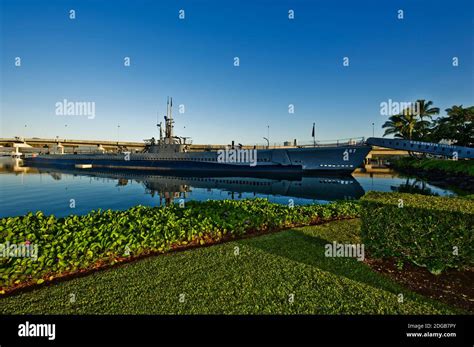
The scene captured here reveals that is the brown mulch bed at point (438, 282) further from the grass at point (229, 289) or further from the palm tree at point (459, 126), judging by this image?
the palm tree at point (459, 126)

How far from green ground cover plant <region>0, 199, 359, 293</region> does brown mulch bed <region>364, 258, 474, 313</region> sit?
194 inches

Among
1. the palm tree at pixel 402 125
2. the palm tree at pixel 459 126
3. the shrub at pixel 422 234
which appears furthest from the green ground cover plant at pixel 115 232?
the palm tree at pixel 402 125

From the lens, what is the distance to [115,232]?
6965 millimetres

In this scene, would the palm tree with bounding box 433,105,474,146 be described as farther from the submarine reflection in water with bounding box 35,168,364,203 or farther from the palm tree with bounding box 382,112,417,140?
the submarine reflection in water with bounding box 35,168,364,203

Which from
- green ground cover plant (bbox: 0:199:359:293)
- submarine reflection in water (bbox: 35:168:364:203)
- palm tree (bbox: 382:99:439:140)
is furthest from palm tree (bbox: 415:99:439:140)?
green ground cover plant (bbox: 0:199:359:293)

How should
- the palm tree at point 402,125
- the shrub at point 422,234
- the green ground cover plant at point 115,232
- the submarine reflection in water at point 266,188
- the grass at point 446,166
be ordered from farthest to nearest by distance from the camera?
the palm tree at point 402,125 → the grass at point 446,166 → the submarine reflection in water at point 266,188 → the shrub at point 422,234 → the green ground cover plant at point 115,232

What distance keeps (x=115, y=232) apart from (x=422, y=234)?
28.9 feet

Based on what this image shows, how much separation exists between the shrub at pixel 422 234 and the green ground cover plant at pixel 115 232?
4.51m

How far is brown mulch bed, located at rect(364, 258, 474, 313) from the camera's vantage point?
536cm

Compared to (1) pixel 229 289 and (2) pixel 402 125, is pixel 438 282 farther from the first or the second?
(2) pixel 402 125

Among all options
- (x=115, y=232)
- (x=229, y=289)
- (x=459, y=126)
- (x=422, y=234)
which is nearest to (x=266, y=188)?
(x=422, y=234)

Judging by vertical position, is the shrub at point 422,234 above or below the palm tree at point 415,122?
below

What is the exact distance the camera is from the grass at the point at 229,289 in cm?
489
